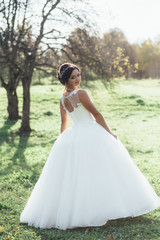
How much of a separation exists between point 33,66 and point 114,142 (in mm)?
10870

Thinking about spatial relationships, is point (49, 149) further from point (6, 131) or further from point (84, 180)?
point (84, 180)

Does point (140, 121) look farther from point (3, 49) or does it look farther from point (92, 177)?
point (92, 177)

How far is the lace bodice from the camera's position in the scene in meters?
4.47

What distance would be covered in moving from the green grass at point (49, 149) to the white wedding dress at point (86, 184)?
0.24 meters

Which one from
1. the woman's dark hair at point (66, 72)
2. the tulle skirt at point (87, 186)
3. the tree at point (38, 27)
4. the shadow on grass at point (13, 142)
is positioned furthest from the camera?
the tree at point (38, 27)

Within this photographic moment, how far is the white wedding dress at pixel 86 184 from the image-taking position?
4137 millimetres

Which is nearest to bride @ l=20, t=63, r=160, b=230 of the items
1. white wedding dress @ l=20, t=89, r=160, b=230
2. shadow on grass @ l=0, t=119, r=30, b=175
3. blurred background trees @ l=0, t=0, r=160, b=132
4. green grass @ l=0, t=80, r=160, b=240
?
white wedding dress @ l=20, t=89, r=160, b=230

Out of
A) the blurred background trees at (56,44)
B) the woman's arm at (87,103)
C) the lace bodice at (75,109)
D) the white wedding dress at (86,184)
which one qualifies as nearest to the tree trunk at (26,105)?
the blurred background trees at (56,44)

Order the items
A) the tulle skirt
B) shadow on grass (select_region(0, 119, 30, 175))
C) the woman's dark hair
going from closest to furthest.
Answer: the tulle skirt < the woman's dark hair < shadow on grass (select_region(0, 119, 30, 175))

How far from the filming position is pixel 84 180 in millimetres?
4207

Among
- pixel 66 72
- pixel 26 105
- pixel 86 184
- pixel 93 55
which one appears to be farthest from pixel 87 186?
pixel 26 105

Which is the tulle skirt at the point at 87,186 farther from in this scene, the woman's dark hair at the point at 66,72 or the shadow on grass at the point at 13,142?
the shadow on grass at the point at 13,142

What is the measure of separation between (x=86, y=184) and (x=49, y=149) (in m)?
7.79

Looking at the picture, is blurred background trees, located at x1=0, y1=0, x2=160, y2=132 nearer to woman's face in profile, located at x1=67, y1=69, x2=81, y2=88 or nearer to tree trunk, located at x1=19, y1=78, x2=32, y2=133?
tree trunk, located at x1=19, y1=78, x2=32, y2=133
